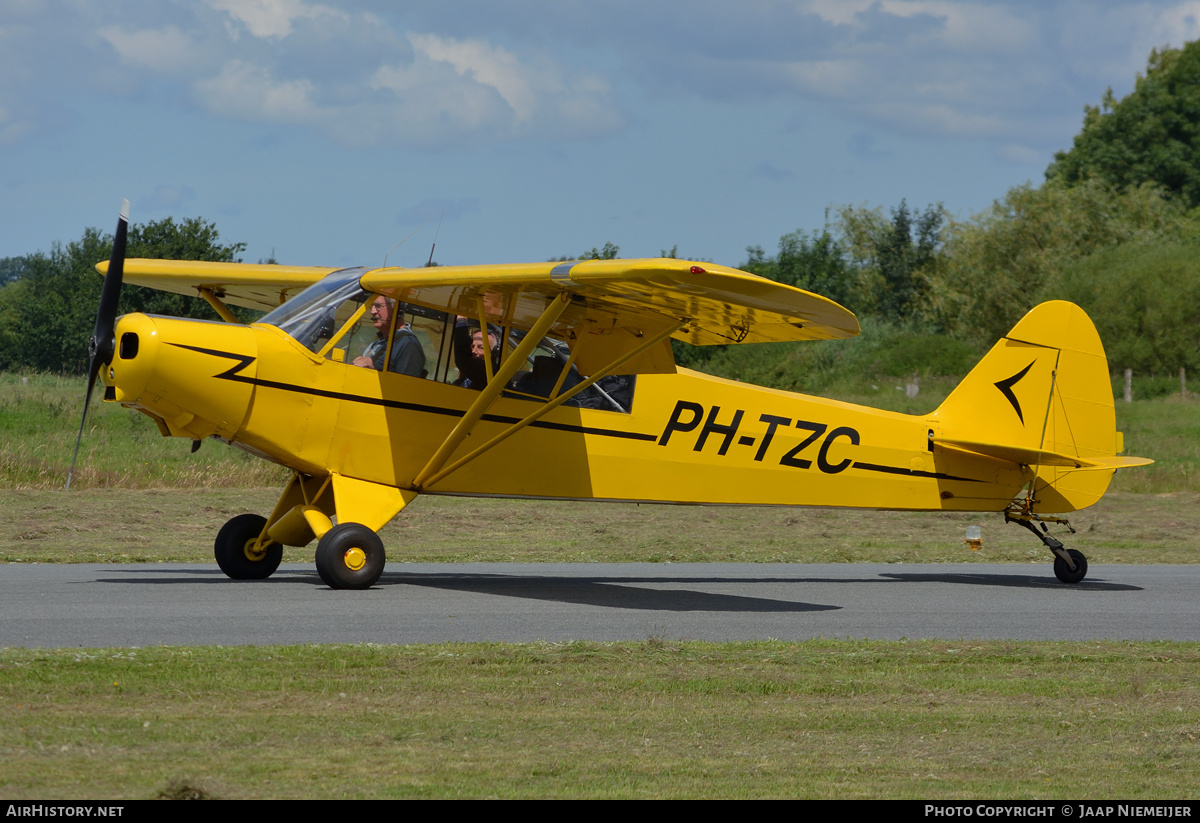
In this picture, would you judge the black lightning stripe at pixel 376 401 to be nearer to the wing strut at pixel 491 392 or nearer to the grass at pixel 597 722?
the wing strut at pixel 491 392

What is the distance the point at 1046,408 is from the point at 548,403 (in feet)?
20.4

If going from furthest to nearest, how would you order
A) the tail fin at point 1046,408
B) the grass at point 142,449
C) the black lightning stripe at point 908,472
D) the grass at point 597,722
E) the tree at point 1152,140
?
1. the tree at point 1152,140
2. the grass at point 142,449
3. the tail fin at point 1046,408
4. the black lightning stripe at point 908,472
5. the grass at point 597,722

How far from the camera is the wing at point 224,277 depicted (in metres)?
13.7

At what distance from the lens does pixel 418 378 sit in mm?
11992

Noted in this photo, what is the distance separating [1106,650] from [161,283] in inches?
424

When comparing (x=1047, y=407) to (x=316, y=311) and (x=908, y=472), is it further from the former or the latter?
(x=316, y=311)

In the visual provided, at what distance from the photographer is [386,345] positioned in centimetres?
1182

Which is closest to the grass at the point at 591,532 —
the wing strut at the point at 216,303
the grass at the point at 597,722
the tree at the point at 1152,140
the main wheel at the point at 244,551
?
the main wheel at the point at 244,551

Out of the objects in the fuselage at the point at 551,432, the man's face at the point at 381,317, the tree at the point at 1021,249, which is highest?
the tree at the point at 1021,249

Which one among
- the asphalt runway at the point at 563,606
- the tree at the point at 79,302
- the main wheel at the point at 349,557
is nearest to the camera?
the asphalt runway at the point at 563,606

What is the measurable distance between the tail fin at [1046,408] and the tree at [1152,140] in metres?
84.3

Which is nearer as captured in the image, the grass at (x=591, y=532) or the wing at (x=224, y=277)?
the wing at (x=224, y=277)

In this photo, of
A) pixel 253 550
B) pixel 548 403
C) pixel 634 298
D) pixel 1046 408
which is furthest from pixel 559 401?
pixel 1046 408
